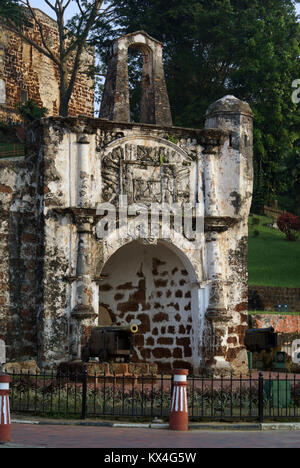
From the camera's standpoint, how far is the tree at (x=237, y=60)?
34875mm

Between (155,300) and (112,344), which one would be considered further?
(155,300)

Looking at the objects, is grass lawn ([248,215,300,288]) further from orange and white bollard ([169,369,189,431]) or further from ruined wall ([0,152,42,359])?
orange and white bollard ([169,369,189,431])

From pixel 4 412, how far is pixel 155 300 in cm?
1263

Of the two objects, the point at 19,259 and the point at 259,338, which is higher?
the point at 19,259

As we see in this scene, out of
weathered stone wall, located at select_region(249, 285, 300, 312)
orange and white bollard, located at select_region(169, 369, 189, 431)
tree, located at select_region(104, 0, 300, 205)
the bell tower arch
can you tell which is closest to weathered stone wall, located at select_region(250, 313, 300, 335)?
weathered stone wall, located at select_region(249, 285, 300, 312)

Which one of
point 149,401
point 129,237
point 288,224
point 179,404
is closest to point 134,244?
point 129,237

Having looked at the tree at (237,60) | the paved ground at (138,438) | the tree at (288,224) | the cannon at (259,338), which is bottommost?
the paved ground at (138,438)

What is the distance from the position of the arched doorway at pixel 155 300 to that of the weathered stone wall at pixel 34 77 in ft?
88.1

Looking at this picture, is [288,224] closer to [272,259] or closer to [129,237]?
[272,259]

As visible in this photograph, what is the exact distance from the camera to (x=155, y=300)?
24.0 meters

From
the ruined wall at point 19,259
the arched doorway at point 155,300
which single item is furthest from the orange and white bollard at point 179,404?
the arched doorway at point 155,300

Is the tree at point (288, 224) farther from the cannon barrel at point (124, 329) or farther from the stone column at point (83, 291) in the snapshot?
the cannon barrel at point (124, 329)

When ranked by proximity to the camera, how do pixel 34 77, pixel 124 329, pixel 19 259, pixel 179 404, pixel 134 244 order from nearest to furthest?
pixel 179 404 < pixel 124 329 < pixel 19 259 < pixel 134 244 < pixel 34 77

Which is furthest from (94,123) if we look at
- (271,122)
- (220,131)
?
(271,122)
